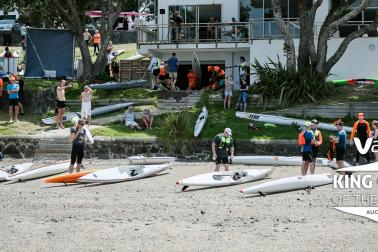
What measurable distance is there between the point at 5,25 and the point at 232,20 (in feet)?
79.6

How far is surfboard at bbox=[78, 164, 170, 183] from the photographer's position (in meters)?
21.2

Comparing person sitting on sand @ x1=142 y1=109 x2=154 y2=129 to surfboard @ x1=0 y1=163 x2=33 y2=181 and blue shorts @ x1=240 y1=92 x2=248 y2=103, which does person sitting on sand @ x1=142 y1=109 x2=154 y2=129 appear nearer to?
blue shorts @ x1=240 y1=92 x2=248 y2=103

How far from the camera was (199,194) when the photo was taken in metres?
19.4

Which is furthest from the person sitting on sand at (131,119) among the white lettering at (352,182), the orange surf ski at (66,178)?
the white lettering at (352,182)

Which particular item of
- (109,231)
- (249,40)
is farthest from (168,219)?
(249,40)

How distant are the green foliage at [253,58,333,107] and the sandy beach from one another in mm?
9107

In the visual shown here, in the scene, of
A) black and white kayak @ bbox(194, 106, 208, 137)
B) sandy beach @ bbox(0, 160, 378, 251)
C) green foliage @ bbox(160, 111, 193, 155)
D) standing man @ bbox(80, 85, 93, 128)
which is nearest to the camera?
sandy beach @ bbox(0, 160, 378, 251)

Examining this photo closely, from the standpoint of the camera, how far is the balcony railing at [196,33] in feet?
115

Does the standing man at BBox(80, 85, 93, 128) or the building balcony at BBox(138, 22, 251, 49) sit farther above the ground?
the building balcony at BBox(138, 22, 251, 49)

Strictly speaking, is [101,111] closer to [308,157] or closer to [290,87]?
[290,87]

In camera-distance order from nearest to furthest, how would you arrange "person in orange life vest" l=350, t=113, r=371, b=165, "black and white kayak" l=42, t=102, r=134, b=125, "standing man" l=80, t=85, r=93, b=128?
1. "person in orange life vest" l=350, t=113, r=371, b=165
2. "standing man" l=80, t=85, r=93, b=128
3. "black and white kayak" l=42, t=102, r=134, b=125

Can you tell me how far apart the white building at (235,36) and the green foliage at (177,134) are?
8.76 m

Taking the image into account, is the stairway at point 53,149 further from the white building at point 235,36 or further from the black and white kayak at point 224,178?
the white building at point 235,36

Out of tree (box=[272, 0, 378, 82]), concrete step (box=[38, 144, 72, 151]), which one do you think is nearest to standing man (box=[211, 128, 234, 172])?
concrete step (box=[38, 144, 72, 151])
